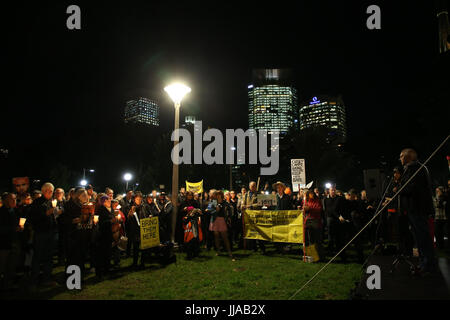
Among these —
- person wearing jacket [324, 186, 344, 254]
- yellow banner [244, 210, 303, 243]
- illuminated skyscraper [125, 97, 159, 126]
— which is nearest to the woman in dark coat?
yellow banner [244, 210, 303, 243]

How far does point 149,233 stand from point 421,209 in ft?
21.9

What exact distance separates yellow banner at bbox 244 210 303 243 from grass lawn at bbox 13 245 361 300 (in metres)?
0.95

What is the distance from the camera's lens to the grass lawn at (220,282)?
18.4 feet

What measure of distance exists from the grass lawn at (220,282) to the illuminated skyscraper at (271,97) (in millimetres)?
142336

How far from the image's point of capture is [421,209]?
5.34m

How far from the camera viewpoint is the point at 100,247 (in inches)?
284

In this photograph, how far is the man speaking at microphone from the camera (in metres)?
5.30

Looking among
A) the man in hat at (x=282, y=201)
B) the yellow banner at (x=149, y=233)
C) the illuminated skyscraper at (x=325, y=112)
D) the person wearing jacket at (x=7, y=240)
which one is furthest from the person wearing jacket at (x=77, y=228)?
the illuminated skyscraper at (x=325, y=112)

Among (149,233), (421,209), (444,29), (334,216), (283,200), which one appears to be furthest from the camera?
(283,200)

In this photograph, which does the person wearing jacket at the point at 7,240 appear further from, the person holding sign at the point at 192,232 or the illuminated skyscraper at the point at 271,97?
the illuminated skyscraper at the point at 271,97

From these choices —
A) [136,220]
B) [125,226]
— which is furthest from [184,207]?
[136,220]

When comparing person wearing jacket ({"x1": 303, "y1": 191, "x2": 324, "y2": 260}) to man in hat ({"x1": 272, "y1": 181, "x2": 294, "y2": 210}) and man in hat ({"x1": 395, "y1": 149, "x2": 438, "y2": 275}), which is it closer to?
man in hat ({"x1": 272, "y1": 181, "x2": 294, "y2": 210})

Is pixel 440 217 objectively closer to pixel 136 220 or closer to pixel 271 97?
pixel 136 220
